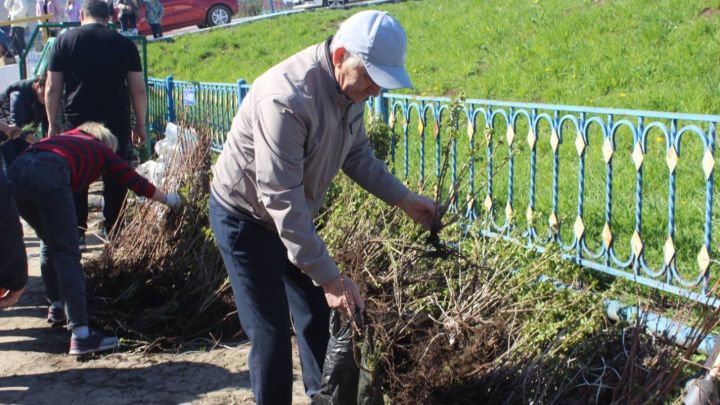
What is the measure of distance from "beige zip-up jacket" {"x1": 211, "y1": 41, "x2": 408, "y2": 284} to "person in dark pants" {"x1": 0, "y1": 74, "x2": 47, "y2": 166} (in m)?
4.33

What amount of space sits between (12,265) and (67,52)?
2993 millimetres

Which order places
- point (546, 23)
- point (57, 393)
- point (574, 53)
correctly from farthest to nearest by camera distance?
1. point (546, 23)
2. point (574, 53)
3. point (57, 393)

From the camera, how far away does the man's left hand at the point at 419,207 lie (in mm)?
3221

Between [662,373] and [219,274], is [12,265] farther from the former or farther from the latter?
[662,373]

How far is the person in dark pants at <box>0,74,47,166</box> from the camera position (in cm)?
668

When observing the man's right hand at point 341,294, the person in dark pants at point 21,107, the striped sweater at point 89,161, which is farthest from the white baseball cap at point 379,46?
the person in dark pants at point 21,107

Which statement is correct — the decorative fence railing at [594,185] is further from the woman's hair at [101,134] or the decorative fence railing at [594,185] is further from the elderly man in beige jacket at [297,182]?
the woman's hair at [101,134]

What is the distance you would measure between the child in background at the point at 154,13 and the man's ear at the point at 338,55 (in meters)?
16.5

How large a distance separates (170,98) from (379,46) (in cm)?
779

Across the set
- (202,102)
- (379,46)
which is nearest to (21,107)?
(202,102)

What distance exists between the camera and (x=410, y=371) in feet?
11.4

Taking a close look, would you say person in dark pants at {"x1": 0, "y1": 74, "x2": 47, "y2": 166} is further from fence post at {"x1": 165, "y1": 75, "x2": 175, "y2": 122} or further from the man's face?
the man's face

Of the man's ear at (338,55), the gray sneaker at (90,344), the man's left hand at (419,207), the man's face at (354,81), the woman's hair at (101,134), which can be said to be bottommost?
the gray sneaker at (90,344)

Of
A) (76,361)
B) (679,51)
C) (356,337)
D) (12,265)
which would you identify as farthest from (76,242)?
(679,51)
